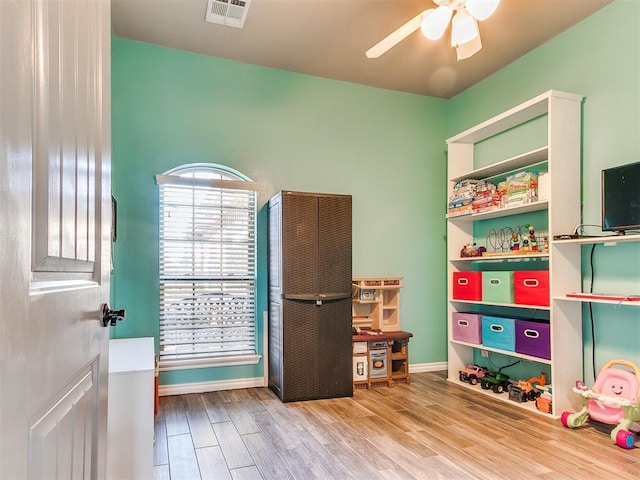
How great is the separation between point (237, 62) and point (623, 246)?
3.49 meters

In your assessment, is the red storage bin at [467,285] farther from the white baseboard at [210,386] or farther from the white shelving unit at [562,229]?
the white baseboard at [210,386]

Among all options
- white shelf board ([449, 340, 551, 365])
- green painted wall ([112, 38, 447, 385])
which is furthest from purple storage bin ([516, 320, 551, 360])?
green painted wall ([112, 38, 447, 385])

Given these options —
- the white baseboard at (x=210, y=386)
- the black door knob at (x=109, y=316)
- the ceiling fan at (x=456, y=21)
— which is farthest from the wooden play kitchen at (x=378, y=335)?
the black door knob at (x=109, y=316)

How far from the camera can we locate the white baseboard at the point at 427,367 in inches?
177

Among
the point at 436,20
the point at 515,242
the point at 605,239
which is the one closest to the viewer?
→ the point at 436,20

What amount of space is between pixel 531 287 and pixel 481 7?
2073 millimetres

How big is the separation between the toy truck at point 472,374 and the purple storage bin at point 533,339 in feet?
2.07

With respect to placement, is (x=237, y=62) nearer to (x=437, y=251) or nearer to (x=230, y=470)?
(x=437, y=251)

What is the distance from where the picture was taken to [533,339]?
10.8 ft

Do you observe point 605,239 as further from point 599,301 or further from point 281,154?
point 281,154

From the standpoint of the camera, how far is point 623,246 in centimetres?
298

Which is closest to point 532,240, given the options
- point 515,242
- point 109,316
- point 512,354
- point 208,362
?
point 515,242

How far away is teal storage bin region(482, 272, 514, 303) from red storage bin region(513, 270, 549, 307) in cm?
5

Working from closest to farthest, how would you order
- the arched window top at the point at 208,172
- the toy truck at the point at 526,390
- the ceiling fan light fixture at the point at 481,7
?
1. the ceiling fan light fixture at the point at 481,7
2. the toy truck at the point at 526,390
3. the arched window top at the point at 208,172
